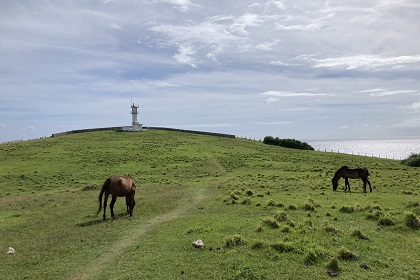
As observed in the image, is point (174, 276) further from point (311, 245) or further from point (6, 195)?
point (6, 195)

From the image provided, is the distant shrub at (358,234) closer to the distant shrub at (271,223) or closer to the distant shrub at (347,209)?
the distant shrub at (271,223)

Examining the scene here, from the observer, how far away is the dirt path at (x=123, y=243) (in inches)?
454

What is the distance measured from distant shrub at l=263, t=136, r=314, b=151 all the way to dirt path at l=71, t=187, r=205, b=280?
70783mm

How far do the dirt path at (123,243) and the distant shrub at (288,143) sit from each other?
232 feet

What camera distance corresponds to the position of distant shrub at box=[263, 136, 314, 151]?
90969 millimetres

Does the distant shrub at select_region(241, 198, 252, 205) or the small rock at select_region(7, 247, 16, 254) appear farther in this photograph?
the distant shrub at select_region(241, 198, 252, 205)

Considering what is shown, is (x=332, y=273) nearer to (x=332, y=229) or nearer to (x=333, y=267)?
(x=333, y=267)

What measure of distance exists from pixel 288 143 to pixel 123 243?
8186 centimetres

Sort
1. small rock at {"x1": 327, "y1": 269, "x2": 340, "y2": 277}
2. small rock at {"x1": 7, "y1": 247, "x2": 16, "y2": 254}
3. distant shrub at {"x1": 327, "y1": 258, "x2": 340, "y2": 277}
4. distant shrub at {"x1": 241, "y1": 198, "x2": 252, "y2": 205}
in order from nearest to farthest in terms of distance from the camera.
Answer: small rock at {"x1": 327, "y1": 269, "x2": 340, "y2": 277}, distant shrub at {"x1": 327, "y1": 258, "x2": 340, "y2": 277}, small rock at {"x1": 7, "y1": 247, "x2": 16, "y2": 254}, distant shrub at {"x1": 241, "y1": 198, "x2": 252, "y2": 205}

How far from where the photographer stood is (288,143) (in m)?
92.9

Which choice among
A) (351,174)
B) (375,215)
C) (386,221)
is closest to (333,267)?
(386,221)

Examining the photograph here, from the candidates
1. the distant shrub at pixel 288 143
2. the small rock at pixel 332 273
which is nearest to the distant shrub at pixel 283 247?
the small rock at pixel 332 273

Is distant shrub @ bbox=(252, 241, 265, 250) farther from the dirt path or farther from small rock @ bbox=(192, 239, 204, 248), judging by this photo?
the dirt path

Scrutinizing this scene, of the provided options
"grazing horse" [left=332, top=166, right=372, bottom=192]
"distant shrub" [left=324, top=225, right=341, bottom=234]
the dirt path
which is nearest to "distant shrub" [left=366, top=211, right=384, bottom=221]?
"distant shrub" [left=324, top=225, right=341, bottom=234]
